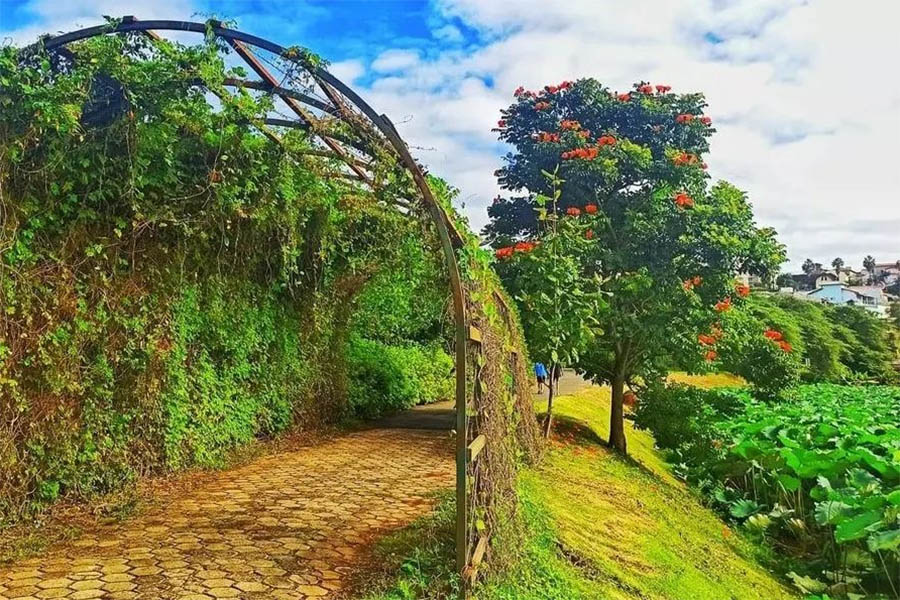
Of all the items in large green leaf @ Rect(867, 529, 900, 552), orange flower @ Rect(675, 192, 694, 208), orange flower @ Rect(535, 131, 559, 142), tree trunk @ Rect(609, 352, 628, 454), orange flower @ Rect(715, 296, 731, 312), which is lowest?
large green leaf @ Rect(867, 529, 900, 552)

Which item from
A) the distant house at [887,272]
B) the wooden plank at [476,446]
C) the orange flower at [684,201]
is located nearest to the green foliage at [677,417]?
the orange flower at [684,201]

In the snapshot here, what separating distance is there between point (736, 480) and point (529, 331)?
15.9 feet

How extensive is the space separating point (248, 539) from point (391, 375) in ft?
22.4

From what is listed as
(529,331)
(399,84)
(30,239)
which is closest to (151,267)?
(30,239)

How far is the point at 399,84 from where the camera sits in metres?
4.82

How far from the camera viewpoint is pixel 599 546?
5.85 meters

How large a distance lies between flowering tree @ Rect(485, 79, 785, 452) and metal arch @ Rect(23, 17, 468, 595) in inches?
168

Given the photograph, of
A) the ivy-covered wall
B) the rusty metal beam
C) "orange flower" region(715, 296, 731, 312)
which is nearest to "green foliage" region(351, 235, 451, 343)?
the ivy-covered wall

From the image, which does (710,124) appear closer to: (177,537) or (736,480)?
(736,480)

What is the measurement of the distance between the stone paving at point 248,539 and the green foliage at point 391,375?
306 cm

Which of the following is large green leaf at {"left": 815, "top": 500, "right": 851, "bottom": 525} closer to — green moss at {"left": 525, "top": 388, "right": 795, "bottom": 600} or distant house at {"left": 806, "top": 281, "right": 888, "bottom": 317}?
green moss at {"left": 525, "top": 388, "right": 795, "bottom": 600}

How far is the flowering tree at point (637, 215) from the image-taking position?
930 centimetres

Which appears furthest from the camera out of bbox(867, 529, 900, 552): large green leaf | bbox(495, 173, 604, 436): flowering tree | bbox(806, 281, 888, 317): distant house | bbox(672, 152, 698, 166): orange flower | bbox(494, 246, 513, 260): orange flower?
bbox(806, 281, 888, 317): distant house

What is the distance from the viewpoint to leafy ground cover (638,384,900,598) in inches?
282
